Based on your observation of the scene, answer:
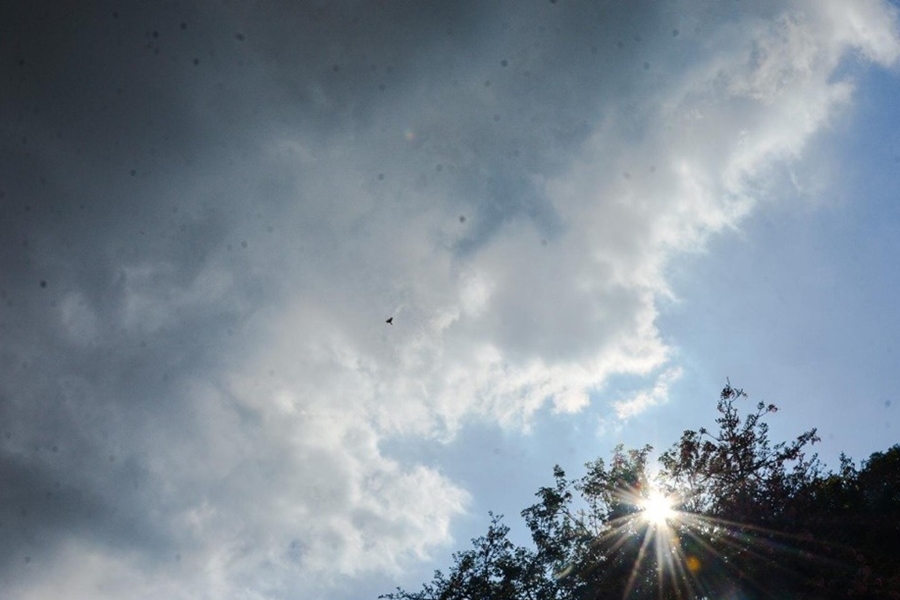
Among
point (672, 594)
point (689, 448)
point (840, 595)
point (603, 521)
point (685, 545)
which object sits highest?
point (689, 448)

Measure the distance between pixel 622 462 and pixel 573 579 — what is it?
540 cm

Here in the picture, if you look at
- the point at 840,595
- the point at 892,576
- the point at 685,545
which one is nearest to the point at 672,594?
the point at 685,545

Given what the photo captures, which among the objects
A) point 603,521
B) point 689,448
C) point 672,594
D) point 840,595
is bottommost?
point 840,595

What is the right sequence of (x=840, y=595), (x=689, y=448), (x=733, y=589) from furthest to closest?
1. (x=689, y=448)
2. (x=733, y=589)
3. (x=840, y=595)

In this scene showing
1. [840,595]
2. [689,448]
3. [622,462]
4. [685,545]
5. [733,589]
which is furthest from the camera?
[622,462]

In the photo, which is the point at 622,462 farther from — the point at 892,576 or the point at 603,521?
the point at 892,576

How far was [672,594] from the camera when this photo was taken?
2127 cm

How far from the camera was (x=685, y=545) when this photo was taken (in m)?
21.9

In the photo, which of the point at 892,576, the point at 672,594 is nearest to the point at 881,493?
the point at 892,576

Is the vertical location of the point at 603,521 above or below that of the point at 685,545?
above

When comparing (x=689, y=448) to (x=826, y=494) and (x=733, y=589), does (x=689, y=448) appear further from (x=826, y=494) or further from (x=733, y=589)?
(x=826, y=494)

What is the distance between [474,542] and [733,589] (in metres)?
11.1

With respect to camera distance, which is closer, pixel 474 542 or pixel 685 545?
pixel 685 545

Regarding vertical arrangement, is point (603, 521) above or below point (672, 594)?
above
